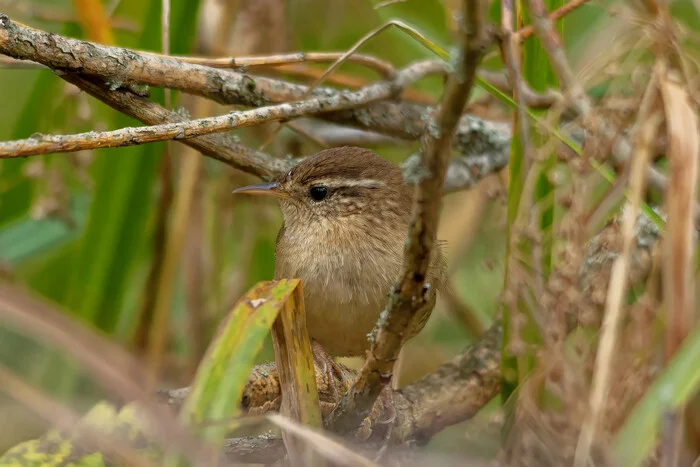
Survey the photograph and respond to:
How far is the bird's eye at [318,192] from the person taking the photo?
2.91 metres

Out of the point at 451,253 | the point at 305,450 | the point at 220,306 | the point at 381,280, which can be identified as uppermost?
the point at 451,253

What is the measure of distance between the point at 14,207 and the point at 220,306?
1.00m

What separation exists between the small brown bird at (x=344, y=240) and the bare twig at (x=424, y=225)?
0.47 metres

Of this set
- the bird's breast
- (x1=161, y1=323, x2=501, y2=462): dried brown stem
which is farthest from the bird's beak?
(x1=161, y1=323, x2=501, y2=462): dried brown stem

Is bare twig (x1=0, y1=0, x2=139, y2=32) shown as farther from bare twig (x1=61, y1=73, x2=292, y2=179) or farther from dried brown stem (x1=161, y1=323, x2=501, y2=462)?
dried brown stem (x1=161, y1=323, x2=501, y2=462)

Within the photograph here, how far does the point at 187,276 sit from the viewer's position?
4.00 metres

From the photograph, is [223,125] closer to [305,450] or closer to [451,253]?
[305,450]

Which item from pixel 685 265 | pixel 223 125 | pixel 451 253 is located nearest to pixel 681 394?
pixel 685 265

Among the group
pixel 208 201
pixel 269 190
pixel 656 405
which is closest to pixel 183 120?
pixel 269 190

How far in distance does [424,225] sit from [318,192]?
1.47 m

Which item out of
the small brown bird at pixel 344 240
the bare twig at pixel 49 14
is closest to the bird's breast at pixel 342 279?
the small brown bird at pixel 344 240

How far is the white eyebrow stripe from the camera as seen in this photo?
291 centimetres

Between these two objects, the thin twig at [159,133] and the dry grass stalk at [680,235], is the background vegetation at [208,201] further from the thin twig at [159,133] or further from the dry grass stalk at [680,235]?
the thin twig at [159,133]

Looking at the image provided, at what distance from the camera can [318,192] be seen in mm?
2918
